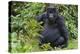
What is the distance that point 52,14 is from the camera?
2.33 metres

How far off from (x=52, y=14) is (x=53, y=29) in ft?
0.61

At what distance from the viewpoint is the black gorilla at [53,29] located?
2.28 m

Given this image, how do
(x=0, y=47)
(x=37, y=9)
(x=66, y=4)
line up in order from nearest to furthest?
(x=0, y=47)
(x=37, y=9)
(x=66, y=4)

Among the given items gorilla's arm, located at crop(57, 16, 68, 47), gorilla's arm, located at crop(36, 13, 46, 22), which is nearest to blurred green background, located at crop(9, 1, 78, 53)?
gorilla's arm, located at crop(36, 13, 46, 22)

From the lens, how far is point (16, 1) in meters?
2.16

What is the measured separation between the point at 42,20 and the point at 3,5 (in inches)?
19.5

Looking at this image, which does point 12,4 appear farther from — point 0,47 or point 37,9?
point 0,47

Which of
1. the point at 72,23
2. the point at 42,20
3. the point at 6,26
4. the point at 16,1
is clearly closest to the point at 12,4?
the point at 16,1

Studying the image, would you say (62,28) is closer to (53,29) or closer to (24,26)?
(53,29)

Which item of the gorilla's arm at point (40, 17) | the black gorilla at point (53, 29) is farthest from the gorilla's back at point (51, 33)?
the gorilla's arm at point (40, 17)

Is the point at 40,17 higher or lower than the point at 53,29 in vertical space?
higher

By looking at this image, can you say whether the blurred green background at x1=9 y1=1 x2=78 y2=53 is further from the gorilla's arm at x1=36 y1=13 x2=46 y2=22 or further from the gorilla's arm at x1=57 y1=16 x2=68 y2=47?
the gorilla's arm at x1=57 y1=16 x2=68 y2=47

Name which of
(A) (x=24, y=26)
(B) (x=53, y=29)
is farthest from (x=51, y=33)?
(A) (x=24, y=26)

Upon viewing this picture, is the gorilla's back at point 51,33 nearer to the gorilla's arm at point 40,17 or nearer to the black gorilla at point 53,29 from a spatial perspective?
the black gorilla at point 53,29
